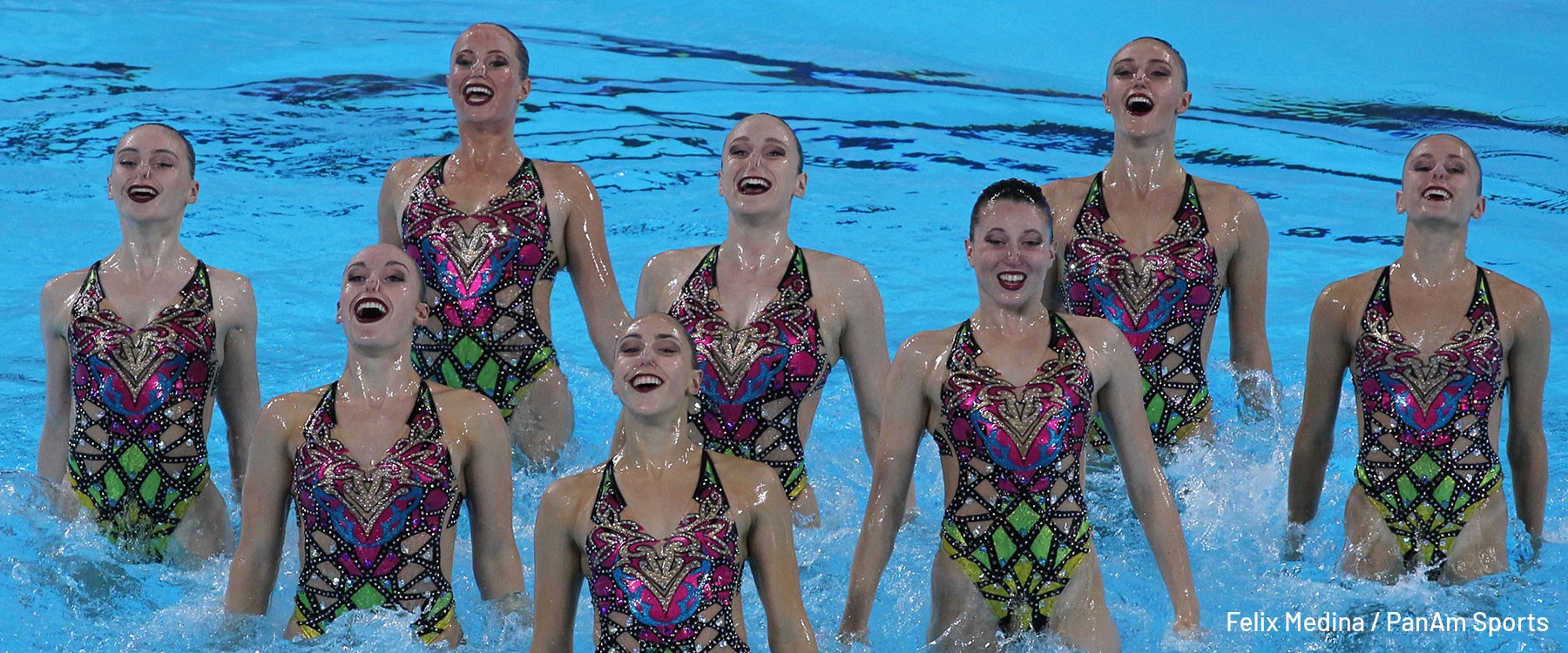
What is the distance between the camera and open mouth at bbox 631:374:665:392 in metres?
4.07

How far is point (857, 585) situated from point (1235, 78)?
30.8 feet

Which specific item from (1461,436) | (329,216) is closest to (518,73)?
(1461,436)

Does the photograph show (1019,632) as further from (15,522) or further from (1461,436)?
(15,522)

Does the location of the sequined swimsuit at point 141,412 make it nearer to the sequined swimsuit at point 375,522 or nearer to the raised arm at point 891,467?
the sequined swimsuit at point 375,522

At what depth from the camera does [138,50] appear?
13008 millimetres

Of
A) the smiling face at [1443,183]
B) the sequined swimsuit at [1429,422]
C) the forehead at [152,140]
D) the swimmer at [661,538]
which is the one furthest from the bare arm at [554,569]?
the smiling face at [1443,183]

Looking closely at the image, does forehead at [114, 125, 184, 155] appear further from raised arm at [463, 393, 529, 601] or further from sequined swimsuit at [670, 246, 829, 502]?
sequined swimsuit at [670, 246, 829, 502]

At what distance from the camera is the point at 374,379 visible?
4.54m

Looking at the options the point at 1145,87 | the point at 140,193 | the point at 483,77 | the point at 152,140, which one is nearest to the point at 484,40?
the point at 483,77

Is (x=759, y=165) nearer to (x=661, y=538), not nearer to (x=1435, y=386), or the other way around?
(x=661, y=538)

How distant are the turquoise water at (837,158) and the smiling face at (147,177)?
1.03m

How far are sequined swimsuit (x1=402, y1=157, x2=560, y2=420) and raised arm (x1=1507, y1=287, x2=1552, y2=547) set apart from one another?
3.13 metres

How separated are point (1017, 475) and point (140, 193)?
284 centimetres

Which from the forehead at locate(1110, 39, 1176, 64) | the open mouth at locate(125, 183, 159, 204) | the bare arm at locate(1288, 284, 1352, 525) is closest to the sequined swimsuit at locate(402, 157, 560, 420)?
the open mouth at locate(125, 183, 159, 204)
